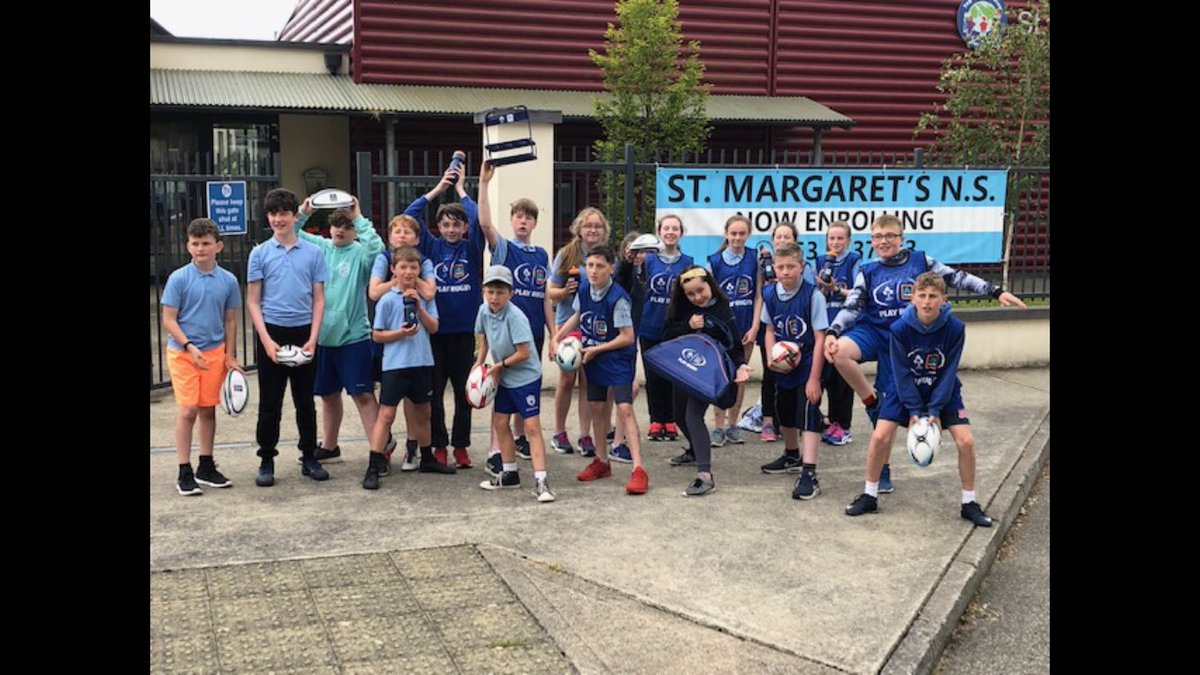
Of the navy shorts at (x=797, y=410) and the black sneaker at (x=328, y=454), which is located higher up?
the navy shorts at (x=797, y=410)

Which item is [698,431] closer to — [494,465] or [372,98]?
[494,465]

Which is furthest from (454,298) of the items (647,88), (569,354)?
(647,88)

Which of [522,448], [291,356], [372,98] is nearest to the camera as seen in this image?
[291,356]

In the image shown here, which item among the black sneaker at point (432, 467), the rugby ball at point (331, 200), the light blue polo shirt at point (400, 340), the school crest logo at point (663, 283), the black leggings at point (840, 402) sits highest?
the rugby ball at point (331, 200)

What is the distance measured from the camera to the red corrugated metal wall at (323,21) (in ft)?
60.4

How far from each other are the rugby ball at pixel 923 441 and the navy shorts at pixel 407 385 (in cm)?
305

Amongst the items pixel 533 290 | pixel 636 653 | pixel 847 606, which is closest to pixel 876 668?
pixel 847 606

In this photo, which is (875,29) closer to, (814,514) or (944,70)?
(944,70)

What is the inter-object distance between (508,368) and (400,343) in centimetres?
72

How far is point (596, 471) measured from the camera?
23.5 feet

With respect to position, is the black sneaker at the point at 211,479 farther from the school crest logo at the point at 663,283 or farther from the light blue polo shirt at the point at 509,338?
the school crest logo at the point at 663,283

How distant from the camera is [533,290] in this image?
764 centimetres

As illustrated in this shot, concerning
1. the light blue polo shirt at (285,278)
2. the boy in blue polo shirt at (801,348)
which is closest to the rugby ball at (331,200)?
the light blue polo shirt at (285,278)

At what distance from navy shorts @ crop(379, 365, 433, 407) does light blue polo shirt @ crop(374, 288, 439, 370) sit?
5 centimetres
